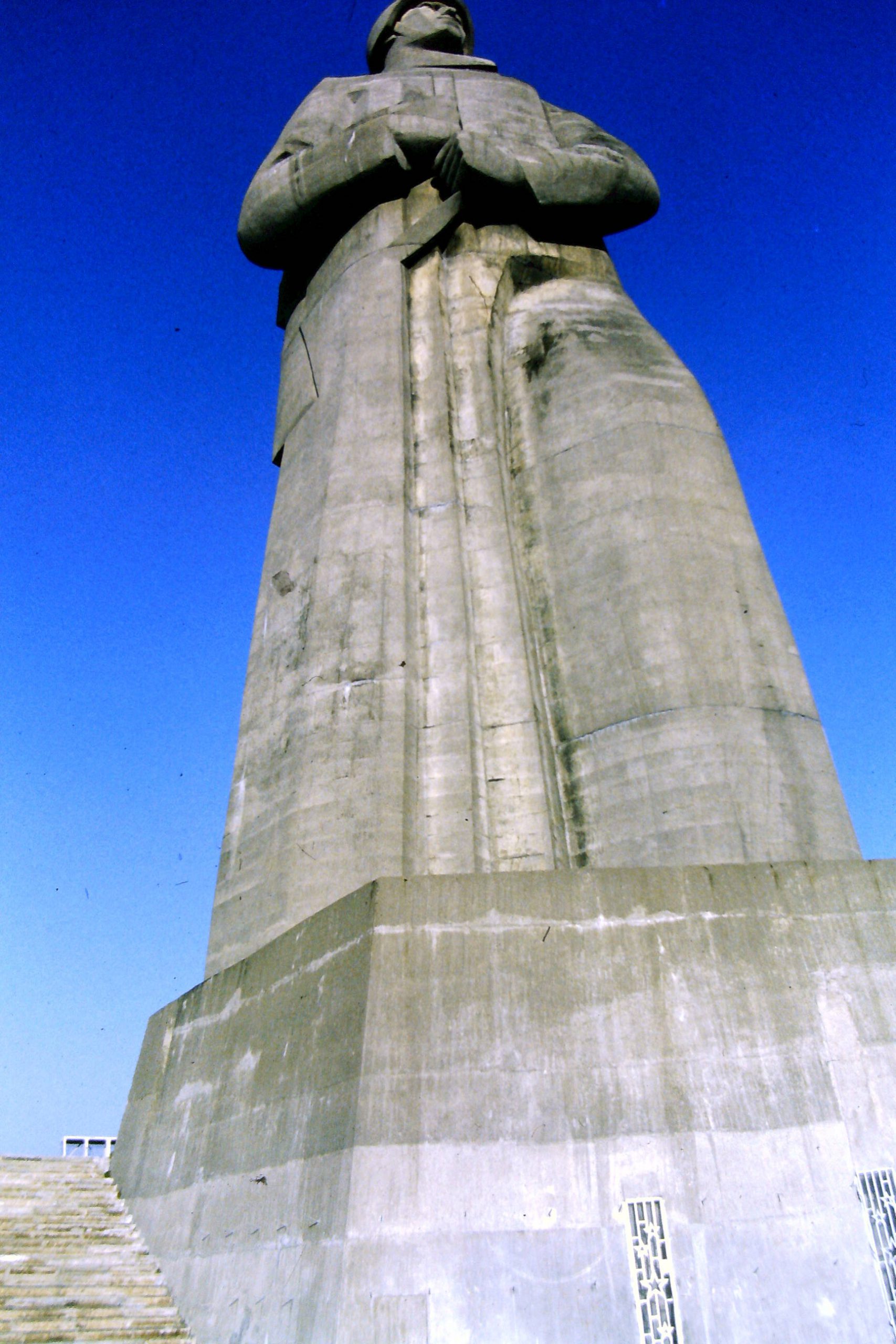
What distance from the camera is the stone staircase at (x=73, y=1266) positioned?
16.7 ft

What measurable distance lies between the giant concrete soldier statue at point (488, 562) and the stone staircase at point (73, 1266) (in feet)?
5.78

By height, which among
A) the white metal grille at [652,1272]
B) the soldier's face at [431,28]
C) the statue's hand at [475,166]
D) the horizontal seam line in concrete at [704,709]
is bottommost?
the white metal grille at [652,1272]

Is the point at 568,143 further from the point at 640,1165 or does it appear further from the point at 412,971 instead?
the point at 640,1165

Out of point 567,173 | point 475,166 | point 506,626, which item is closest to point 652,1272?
point 506,626

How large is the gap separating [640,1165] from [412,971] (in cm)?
126

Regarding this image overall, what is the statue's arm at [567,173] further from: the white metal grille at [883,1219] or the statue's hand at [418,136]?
the white metal grille at [883,1219]

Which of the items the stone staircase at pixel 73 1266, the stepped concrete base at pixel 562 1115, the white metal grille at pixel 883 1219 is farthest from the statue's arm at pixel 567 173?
the stone staircase at pixel 73 1266

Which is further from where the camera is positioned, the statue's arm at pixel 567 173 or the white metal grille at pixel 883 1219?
the statue's arm at pixel 567 173

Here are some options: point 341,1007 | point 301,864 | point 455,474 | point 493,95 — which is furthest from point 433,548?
point 493,95

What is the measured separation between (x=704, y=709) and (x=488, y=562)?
213 centimetres

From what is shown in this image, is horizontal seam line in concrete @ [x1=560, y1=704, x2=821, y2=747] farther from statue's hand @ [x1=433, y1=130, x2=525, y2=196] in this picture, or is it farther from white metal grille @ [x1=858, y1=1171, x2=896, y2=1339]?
statue's hand @ [x1=433, y1=130, x2=525, y2=196]

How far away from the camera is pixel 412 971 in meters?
4.84

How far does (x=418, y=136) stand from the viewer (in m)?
9.80

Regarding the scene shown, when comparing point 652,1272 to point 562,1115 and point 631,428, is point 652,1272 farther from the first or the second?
point 631,428
